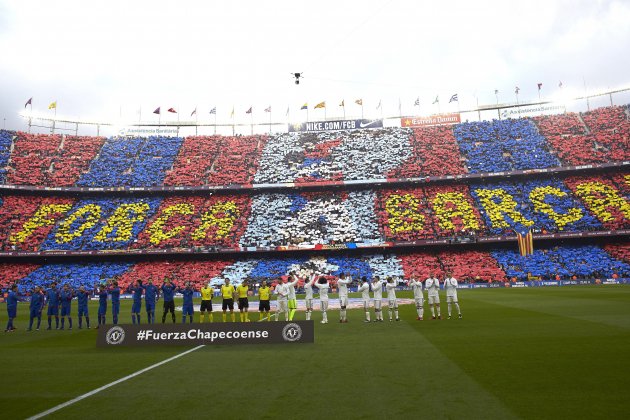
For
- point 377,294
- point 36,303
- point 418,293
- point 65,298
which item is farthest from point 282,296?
point 36,303

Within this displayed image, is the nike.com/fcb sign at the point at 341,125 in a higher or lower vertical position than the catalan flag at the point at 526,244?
higher

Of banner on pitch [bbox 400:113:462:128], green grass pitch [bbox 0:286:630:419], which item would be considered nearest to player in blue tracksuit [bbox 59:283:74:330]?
green grass pitch [bbox 0:286:630:419]

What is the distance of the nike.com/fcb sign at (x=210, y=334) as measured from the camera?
13.4 m

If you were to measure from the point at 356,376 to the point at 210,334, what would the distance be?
20.9 ft

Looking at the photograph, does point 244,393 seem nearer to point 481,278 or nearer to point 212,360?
point 212,360

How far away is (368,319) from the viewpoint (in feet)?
62.4

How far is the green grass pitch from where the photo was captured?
6832mm

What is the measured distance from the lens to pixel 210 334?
533 inches

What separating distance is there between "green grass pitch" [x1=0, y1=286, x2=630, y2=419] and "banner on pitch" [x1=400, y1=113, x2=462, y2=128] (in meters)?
53.6

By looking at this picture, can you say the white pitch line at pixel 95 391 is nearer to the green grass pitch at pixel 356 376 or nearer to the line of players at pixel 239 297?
the green grass pitch at pixel 356 376

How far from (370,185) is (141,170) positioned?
32.2 m

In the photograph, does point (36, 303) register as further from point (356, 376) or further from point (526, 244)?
point (526, 244)

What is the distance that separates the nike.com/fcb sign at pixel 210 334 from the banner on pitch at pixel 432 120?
2254 inches

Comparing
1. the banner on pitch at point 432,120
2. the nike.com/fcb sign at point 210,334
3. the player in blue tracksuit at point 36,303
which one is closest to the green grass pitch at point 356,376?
the nike.com/fcb sign at point 210,334
